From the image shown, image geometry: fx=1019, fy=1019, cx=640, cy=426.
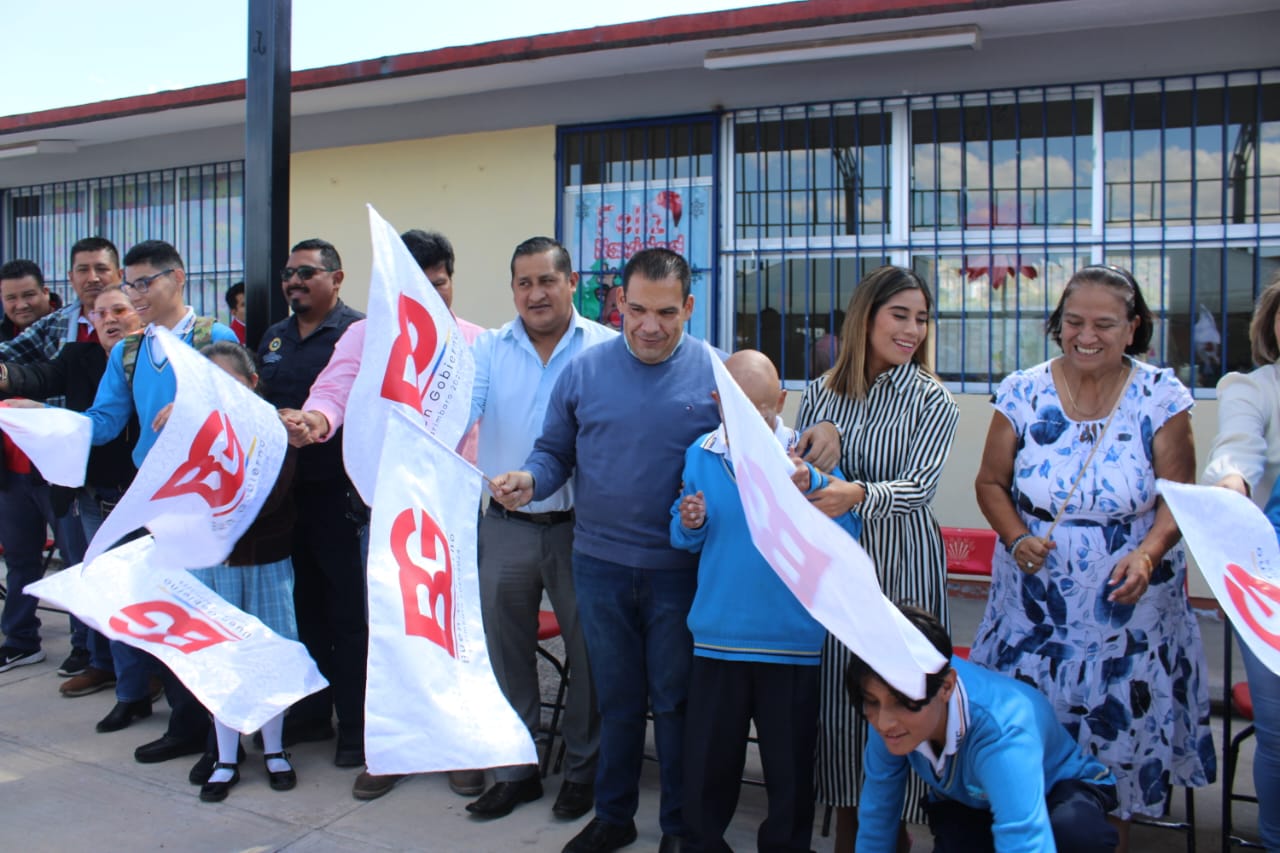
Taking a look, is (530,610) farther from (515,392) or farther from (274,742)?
(274,742)

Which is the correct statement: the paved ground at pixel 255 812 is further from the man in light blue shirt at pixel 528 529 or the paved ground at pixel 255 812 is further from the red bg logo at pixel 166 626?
the red bg logo at pixel 166 626

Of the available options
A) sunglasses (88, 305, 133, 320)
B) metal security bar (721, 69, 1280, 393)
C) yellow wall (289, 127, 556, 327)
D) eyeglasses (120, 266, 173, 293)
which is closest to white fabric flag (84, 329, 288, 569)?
eyeglasses (120, 266, 173, 293)

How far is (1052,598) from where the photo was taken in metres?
2.79

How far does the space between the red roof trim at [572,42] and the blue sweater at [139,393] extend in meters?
2.82

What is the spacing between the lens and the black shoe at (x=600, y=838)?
3.04 m

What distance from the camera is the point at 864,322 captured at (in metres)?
2.85

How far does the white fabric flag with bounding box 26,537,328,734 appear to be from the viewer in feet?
7.95

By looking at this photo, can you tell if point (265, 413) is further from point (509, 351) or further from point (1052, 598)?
point (1052, 598)

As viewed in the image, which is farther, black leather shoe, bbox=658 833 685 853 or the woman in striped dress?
black leather shoe, bbox=658 833 685 853

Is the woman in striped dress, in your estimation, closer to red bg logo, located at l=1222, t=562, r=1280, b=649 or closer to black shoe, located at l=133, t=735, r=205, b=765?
red bg logo, located at l=1222, t=562, r=1280, b=649

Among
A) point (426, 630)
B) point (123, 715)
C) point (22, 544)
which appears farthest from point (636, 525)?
point (22, 544)

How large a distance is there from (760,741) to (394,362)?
1.46 metres

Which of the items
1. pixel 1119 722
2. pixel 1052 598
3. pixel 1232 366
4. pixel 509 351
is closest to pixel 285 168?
pixel 509 351

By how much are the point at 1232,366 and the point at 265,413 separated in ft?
16.3
